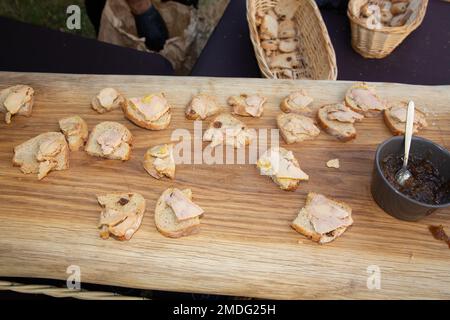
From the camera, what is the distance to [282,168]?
1.84 m

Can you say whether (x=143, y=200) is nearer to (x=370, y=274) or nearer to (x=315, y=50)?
(x=370, y=274)

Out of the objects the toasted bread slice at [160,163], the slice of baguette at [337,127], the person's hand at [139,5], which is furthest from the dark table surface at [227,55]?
the toasted bread slice at [160,163]

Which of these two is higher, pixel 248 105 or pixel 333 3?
pixel 333 3

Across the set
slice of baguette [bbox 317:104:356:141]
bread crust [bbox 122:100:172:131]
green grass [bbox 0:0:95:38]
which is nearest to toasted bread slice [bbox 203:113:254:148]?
bread crust [bbox 122:100:172:131]

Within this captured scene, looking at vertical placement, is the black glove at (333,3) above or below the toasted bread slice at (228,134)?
above

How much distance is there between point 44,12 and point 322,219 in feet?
13.2

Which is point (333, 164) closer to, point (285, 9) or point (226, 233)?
point (226, 233)

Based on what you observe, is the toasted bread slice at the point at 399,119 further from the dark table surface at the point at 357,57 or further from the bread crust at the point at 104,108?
the bread crust at the point at 104,108

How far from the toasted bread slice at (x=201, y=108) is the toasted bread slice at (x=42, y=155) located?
1.99 feet

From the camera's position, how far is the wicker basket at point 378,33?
238cm

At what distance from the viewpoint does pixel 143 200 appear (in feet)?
5.95

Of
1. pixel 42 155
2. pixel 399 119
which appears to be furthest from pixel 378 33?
pixel 42 155

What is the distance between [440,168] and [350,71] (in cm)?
106
